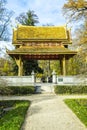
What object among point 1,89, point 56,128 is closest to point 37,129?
point 56,128

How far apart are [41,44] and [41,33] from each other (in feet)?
6.88

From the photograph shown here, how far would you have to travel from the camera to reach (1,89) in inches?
857

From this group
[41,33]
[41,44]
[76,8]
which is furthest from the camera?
[41,33]

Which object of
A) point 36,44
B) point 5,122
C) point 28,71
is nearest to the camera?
point 5,122

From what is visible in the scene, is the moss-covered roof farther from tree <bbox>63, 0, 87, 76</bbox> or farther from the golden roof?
tree <bbox>63, 0, 87, 76</bbox>

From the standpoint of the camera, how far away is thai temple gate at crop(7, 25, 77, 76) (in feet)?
127

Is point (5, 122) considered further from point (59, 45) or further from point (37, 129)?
point (59, 45)

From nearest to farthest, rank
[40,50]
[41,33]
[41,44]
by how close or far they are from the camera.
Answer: [40,50] → [41,44] → [41,33]

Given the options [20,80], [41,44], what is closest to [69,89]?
[20,80]

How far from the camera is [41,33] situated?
4253cm

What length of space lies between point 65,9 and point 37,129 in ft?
50.2

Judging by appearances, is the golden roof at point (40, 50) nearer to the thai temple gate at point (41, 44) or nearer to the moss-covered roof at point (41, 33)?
the thai temple gate at point (41, 44)

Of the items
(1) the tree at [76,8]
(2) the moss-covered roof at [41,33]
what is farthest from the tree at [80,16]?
(2) the moss-covered roof at [41,33]

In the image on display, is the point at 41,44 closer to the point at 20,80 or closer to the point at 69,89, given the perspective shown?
the point at 20,80
